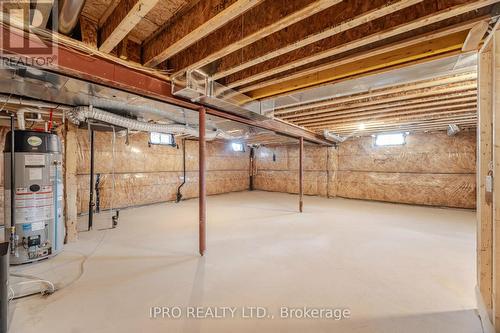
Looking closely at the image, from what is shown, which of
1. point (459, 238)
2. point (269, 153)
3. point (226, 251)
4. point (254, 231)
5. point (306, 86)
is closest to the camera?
point (306, 86)

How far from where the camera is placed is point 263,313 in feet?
5.49

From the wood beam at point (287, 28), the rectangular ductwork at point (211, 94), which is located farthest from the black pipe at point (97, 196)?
the wood beam at point (287, 28)

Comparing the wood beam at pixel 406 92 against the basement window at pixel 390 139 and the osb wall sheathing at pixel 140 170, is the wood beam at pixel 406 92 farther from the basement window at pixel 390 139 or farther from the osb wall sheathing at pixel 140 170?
the osb wall sheathing at pixel 140 170

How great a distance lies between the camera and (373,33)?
5.27 ft

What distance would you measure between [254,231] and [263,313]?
6.79ft

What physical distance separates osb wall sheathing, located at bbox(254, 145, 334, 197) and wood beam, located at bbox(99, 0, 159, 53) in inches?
280

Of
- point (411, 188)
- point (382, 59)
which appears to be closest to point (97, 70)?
point (382, 59)

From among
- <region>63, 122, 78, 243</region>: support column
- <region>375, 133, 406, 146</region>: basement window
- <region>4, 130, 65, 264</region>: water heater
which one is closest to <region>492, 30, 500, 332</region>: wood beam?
<region>4, 130, 65, 264</region>: water heater

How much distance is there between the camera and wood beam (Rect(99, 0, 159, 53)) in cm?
137

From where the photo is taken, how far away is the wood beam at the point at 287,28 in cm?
138

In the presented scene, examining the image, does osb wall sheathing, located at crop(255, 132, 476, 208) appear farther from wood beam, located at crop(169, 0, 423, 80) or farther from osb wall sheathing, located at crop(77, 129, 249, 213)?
wood beam, located at crop(169, 0, 423, 80)

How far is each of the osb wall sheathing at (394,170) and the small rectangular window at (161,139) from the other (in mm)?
4215

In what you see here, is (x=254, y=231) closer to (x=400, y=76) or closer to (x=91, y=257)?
(x=91, y=257)

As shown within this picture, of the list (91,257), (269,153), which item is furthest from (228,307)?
(269,153)
